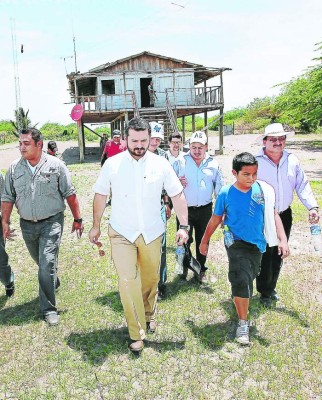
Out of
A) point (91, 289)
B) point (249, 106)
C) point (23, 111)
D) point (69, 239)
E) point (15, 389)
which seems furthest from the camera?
point (249, 106)

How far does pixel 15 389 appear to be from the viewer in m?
3.17

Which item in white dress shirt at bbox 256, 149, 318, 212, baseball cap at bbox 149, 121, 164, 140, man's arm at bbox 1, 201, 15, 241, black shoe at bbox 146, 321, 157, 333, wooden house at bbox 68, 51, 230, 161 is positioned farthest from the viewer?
wooden house at bbox 68, 51, 230, 161

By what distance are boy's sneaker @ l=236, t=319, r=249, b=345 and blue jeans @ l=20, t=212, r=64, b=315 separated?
1.89 m

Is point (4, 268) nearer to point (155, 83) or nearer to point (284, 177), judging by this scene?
point (284, 177)

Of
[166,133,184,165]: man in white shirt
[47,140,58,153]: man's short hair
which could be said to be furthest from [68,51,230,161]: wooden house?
[166,133,184,165]: man in white shirt

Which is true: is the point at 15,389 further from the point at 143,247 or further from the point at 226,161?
the point at 226,161

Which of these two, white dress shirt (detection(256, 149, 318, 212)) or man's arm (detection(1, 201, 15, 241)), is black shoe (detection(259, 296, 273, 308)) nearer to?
white dress shirt (detection(256, 149, 318, 212))

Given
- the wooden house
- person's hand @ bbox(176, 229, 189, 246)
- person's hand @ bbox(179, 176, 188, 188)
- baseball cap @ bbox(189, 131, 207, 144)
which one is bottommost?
person's hand @ bbox(176, 229, 189, 246)

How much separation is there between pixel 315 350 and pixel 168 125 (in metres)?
18.9

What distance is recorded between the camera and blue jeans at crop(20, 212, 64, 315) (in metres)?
4.24

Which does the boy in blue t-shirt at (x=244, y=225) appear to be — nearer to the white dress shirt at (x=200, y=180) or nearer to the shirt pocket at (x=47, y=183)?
the white dress shirt at (x=200, y=180)

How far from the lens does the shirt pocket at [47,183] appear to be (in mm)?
4266

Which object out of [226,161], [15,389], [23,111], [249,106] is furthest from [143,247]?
[249,106]

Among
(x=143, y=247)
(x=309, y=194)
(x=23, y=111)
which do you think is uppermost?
(x=23, y=111)
